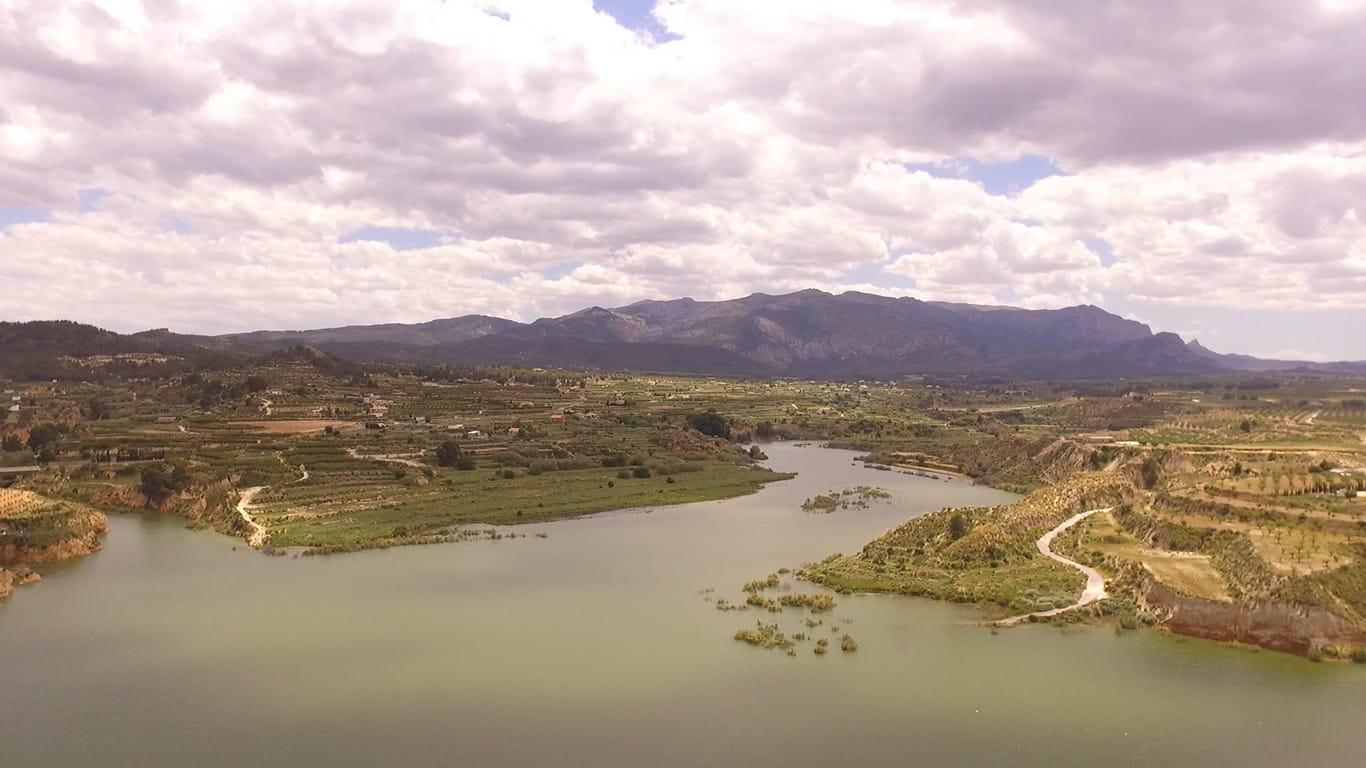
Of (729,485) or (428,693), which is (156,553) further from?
(729,485)

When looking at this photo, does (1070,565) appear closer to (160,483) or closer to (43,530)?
(43,530)

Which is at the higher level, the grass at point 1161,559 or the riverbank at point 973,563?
the grass at point 1161,559

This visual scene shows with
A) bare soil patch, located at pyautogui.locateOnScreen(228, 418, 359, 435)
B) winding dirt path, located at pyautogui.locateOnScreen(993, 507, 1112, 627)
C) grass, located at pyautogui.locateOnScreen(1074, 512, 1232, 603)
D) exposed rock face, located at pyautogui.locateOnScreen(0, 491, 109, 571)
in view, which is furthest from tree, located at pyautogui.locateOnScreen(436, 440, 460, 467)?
grass, located at pyautogui.locateOnScreen(1074, 512, 1232, 603)

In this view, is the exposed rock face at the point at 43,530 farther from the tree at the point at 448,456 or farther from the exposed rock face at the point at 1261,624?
the exposed rock face at the point at 1261,624

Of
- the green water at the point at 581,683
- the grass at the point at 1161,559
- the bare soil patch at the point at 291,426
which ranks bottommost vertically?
the green water at the point at 581,683

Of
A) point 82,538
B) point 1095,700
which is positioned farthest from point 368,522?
point 1095,700

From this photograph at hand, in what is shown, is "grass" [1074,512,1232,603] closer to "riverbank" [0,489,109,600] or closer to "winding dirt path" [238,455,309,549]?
"winding dirt path" [238,455,309,549]

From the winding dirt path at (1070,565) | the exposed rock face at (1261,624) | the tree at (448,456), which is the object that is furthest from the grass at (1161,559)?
the tree at (448,456)
